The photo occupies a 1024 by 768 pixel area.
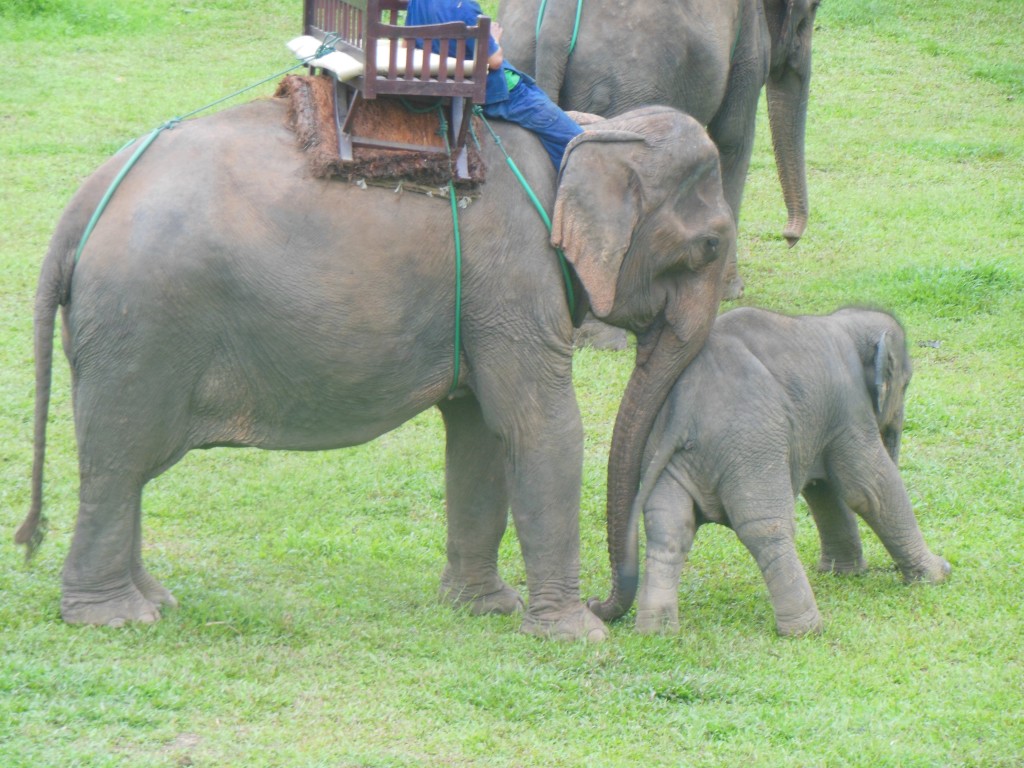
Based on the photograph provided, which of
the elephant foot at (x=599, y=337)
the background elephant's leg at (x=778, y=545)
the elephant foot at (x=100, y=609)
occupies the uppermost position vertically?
the background elephant's leg at (x=778, y=545)

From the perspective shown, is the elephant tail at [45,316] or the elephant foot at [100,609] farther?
the elephant foot at [100,609]

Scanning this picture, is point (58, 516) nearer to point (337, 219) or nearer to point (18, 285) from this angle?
point (337, 219)

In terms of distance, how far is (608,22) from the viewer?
297 inches

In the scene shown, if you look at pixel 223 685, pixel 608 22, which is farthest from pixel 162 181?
pixel 608 22

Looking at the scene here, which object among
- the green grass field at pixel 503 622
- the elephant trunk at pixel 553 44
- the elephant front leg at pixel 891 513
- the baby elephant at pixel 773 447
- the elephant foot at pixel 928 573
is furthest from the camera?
the elephant trunk at pixel 553 44

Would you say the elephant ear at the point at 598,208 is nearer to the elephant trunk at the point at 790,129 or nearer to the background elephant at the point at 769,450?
the background elephant at the point at 769,450

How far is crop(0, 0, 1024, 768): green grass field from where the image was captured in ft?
13.8

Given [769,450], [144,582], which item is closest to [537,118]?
[769,450]

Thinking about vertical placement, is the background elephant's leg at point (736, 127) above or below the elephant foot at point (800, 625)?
above

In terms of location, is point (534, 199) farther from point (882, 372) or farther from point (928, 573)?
point (928, 573)

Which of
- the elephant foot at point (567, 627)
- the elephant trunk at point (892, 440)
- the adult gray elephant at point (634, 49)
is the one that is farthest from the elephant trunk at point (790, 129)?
the elephant foot at point (567, 627)

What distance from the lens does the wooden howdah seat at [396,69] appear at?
4.41 meters

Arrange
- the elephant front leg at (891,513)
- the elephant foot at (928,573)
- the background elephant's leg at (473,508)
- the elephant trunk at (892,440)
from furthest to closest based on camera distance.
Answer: the elephant trunk at (892,440), the elephant foot at (928,573), the elephant front leg at (891,513), the background elephant's leg at (473,508)

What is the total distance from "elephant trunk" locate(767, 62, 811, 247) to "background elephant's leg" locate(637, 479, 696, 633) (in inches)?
147
